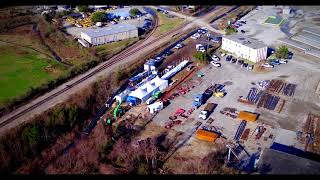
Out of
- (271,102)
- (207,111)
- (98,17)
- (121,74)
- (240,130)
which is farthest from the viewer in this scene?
(98,17)

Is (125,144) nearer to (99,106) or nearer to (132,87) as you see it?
(99,106)

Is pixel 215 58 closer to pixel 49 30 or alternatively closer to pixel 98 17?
pixel 98 17

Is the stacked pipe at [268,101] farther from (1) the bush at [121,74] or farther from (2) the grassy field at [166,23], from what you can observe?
(2) the grassy field at [166,23]

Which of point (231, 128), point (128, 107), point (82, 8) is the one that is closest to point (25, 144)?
point (128, 107)

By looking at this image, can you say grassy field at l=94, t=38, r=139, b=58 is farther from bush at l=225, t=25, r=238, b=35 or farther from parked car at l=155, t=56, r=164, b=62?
bush at l=225, t=25, r=238, b=35

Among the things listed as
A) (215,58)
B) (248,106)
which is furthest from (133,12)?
(248,106)

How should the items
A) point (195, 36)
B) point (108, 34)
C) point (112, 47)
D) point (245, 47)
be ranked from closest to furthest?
point (245, 47) < point (112, 47) < point (108, 34) < point (195, 36)

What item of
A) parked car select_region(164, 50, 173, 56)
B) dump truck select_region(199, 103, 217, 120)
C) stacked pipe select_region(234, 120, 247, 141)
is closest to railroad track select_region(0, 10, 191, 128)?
parked car select_region(164, 50, 173, 56)
